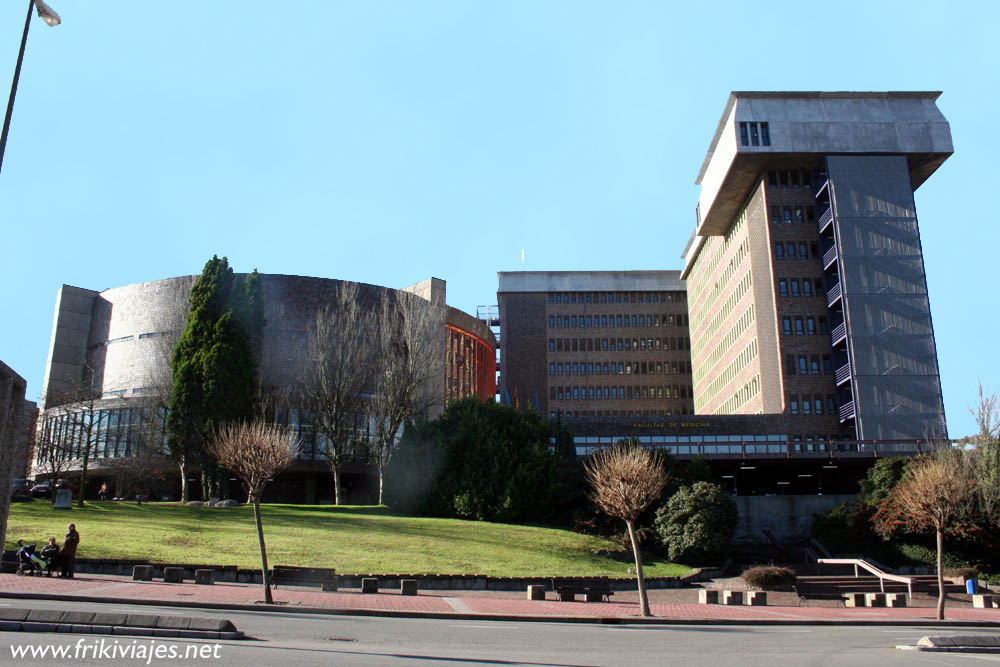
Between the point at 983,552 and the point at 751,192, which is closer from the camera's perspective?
the point at 983,552

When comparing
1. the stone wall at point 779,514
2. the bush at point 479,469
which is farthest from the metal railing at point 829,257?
the bush at point 479,469

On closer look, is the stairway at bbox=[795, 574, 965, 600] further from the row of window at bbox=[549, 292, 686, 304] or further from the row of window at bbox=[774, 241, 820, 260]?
the row of window at bbox=[549, 292, 686, 304]

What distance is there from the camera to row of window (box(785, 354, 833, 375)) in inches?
2677

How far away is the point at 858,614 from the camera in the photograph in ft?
77.7

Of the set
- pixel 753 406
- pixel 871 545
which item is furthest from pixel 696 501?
pixel 753 406

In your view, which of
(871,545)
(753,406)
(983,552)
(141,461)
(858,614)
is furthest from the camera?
(753,406)

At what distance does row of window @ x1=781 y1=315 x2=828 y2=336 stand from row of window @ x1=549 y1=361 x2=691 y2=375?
35531 mm

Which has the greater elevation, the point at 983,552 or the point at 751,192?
the point at 751,192

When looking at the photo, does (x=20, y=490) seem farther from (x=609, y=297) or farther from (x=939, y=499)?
(x=609, y=297)

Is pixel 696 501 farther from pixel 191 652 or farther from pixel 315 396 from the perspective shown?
pixel 191 652

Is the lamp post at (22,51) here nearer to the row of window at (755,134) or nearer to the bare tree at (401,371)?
the bare tree at (401,371)

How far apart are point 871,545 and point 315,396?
108ft

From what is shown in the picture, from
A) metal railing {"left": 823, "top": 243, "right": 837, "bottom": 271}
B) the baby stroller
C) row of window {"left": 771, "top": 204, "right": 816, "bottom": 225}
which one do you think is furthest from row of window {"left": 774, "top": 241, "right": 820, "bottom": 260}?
the baby stroller

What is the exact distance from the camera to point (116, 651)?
10.8 metres
